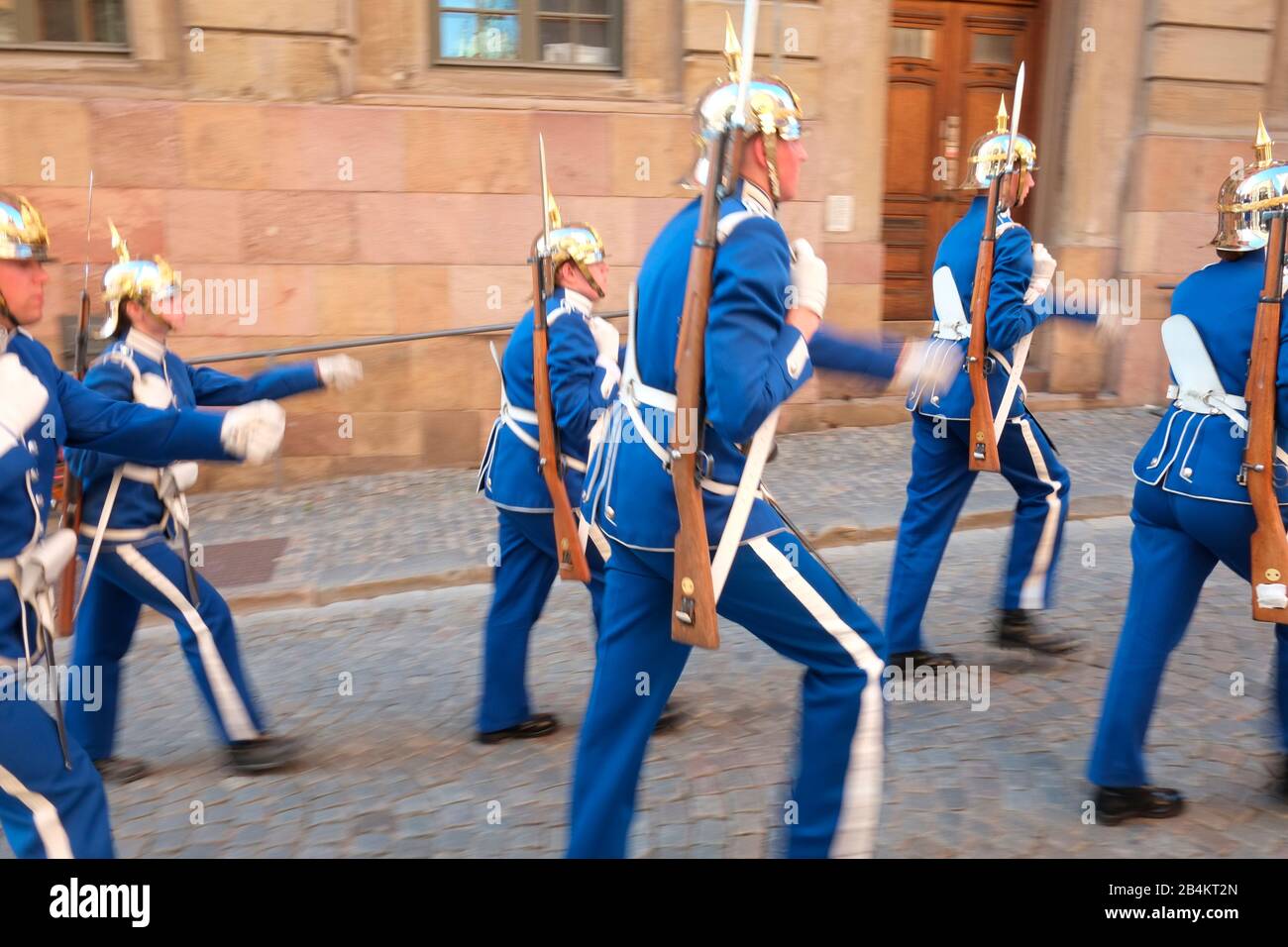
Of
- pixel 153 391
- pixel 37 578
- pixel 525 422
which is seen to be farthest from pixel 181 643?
pixel 525 422

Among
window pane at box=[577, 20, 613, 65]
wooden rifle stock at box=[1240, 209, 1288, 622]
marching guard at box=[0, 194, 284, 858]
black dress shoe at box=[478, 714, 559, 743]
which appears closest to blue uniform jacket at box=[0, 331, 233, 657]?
marching guard at box=[0, 194, 284, 858]

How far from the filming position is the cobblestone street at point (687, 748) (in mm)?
3357

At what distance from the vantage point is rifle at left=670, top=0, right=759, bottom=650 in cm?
246

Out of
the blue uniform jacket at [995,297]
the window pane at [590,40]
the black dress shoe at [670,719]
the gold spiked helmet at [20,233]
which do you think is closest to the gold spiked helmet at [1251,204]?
the blue uniform jacket at [995,297]

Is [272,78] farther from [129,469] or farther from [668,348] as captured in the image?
[668,348]

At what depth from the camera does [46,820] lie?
246 cm

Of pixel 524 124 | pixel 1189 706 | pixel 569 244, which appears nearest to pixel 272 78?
pixel 524 124

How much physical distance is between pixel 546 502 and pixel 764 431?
1518mm

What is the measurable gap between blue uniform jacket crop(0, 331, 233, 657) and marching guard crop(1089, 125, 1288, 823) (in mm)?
2617

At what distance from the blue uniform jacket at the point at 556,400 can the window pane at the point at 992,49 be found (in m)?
7.28

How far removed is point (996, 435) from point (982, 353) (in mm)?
330

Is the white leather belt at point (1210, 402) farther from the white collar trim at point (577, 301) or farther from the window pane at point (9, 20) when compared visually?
the window pane at point (9, 20)

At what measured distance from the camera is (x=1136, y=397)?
31.7 ft

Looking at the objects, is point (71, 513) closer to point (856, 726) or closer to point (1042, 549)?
point (856, 726)
